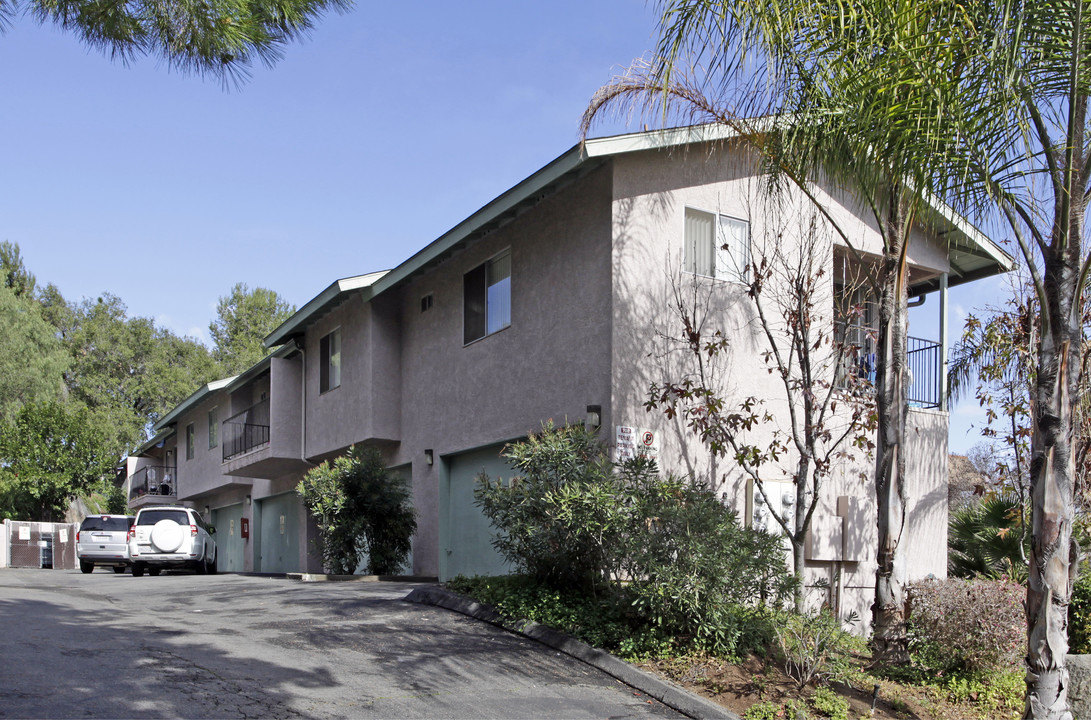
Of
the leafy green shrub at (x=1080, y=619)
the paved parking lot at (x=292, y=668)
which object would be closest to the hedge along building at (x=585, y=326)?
the leafy green shrub at (x=1080, y=619)

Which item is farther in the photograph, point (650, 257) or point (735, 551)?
point (650, 257)

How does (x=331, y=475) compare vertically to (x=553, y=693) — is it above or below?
above

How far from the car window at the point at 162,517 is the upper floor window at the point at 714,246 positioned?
1590cm

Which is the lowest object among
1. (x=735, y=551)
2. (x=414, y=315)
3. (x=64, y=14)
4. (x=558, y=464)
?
(x=735, y=551)

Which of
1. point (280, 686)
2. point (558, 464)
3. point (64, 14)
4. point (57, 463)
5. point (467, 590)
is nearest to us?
point (280, 686)

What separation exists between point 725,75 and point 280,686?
5880 mm

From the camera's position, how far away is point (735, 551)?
9031 mm

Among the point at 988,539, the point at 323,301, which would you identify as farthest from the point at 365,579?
the point at 988,539

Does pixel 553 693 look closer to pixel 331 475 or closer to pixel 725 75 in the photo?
pixel 725 75

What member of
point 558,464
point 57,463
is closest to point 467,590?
point 558,464

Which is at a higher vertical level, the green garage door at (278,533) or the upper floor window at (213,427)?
the upper floor window at (213,427)

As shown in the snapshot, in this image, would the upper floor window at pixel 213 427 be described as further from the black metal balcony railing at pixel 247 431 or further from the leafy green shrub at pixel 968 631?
the leafy green shrub at pixel 968 631

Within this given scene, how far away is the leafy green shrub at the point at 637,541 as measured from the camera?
28.6 ft

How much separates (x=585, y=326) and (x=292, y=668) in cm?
607
